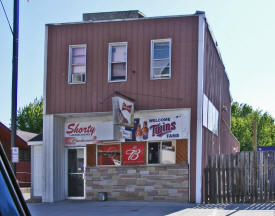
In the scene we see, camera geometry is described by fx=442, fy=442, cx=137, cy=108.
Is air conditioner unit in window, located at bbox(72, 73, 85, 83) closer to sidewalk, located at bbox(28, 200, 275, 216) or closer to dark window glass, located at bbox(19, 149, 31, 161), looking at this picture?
sidewalk, located at bbox(28, 200, 275, 216)

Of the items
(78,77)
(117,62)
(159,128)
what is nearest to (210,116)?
(159,128)

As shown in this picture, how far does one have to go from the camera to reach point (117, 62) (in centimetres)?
1723

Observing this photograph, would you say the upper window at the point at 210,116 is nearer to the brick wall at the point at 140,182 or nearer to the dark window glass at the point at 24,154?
the brick wall at the point at 140,182

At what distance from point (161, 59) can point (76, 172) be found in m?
5.77

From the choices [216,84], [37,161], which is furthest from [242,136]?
[37,161]

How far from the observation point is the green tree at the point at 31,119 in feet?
147

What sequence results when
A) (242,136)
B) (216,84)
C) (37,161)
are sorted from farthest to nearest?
(242,136) → (216,84) → (37,161)

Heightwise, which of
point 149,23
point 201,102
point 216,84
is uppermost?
point 149,23

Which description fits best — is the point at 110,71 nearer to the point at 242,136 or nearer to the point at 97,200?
the point at 97,200

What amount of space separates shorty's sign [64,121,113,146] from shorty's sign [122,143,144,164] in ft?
2.50

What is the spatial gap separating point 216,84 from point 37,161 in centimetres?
902

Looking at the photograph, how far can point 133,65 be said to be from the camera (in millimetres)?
16922

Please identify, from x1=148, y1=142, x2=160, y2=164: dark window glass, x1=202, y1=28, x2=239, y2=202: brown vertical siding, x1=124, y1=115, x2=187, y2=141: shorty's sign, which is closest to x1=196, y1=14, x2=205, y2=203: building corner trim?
x1=124, y1=115, x2=187, y2=141: shorty's sign

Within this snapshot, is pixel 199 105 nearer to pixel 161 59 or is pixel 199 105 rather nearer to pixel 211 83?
pixel 161 59
